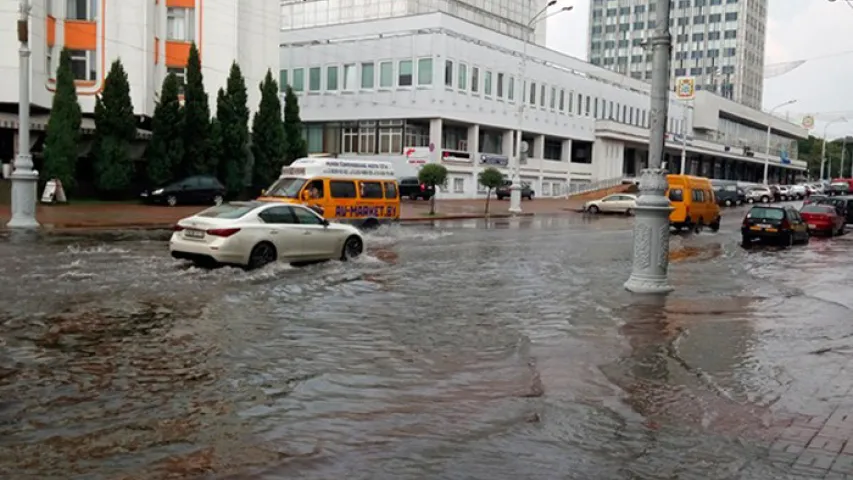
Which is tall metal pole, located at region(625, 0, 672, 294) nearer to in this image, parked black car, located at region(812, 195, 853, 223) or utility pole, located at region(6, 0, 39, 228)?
utility pole, located at region(6, 0, 39, 228)

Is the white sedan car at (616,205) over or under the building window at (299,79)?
under

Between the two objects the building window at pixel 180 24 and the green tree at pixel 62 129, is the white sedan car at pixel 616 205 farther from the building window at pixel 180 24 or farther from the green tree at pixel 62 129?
the green tree at pixel 62 129

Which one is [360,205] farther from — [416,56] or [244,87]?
[416,56]

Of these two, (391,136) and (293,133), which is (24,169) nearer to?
(293,133)

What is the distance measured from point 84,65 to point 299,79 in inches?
1048

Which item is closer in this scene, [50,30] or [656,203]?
[656,203]

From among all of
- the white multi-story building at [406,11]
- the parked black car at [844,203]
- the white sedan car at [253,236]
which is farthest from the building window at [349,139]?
the white sedan car at [253,236]

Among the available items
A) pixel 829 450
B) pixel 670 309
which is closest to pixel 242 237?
pixel 670 309

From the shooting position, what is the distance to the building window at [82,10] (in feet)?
123

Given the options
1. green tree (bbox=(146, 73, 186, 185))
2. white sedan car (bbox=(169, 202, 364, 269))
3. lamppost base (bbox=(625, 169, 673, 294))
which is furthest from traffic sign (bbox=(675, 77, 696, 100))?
lamppost base (bbox=(625, 169, 673, 294))

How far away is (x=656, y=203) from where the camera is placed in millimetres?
13273

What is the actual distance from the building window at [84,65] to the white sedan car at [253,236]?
25811mm

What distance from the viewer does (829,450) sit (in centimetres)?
589

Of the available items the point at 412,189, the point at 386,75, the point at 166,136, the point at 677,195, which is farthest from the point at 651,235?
the point at 386,75
